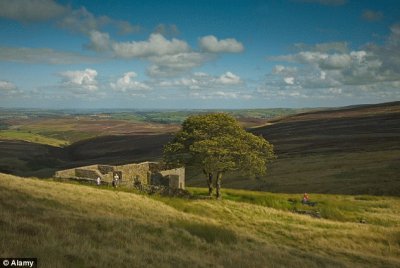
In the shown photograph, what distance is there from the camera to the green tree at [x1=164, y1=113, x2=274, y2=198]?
4612 centimetres

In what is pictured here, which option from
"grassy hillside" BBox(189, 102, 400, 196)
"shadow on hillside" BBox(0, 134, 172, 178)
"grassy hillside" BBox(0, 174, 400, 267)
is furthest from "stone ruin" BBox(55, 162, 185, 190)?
"shadow on hillside" BBox(0, 134, 172, 178)

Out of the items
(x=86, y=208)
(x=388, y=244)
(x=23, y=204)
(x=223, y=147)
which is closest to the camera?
(x=23, y=204)

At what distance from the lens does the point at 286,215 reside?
38969 mm

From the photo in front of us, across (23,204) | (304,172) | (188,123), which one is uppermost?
(188,123)

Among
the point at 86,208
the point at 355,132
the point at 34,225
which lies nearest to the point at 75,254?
the point at 34,225

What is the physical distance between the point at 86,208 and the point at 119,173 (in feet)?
65.4

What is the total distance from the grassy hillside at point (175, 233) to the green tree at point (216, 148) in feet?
19.8

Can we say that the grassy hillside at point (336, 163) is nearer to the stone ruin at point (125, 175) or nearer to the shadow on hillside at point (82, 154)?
the stone ruin at point (125, 175)

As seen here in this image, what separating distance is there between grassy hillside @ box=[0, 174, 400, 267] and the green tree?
605 centimetres

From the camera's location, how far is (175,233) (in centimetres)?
2431

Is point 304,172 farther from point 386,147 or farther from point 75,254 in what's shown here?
point 75,254

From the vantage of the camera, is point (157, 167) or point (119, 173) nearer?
point (119, 173)

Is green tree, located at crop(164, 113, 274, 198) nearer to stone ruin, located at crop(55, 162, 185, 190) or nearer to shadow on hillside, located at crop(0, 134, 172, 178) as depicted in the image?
stone ruin, located at crop(55, 162, 185, 190)

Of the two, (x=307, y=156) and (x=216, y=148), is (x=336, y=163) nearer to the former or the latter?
(x=307, y=156)
